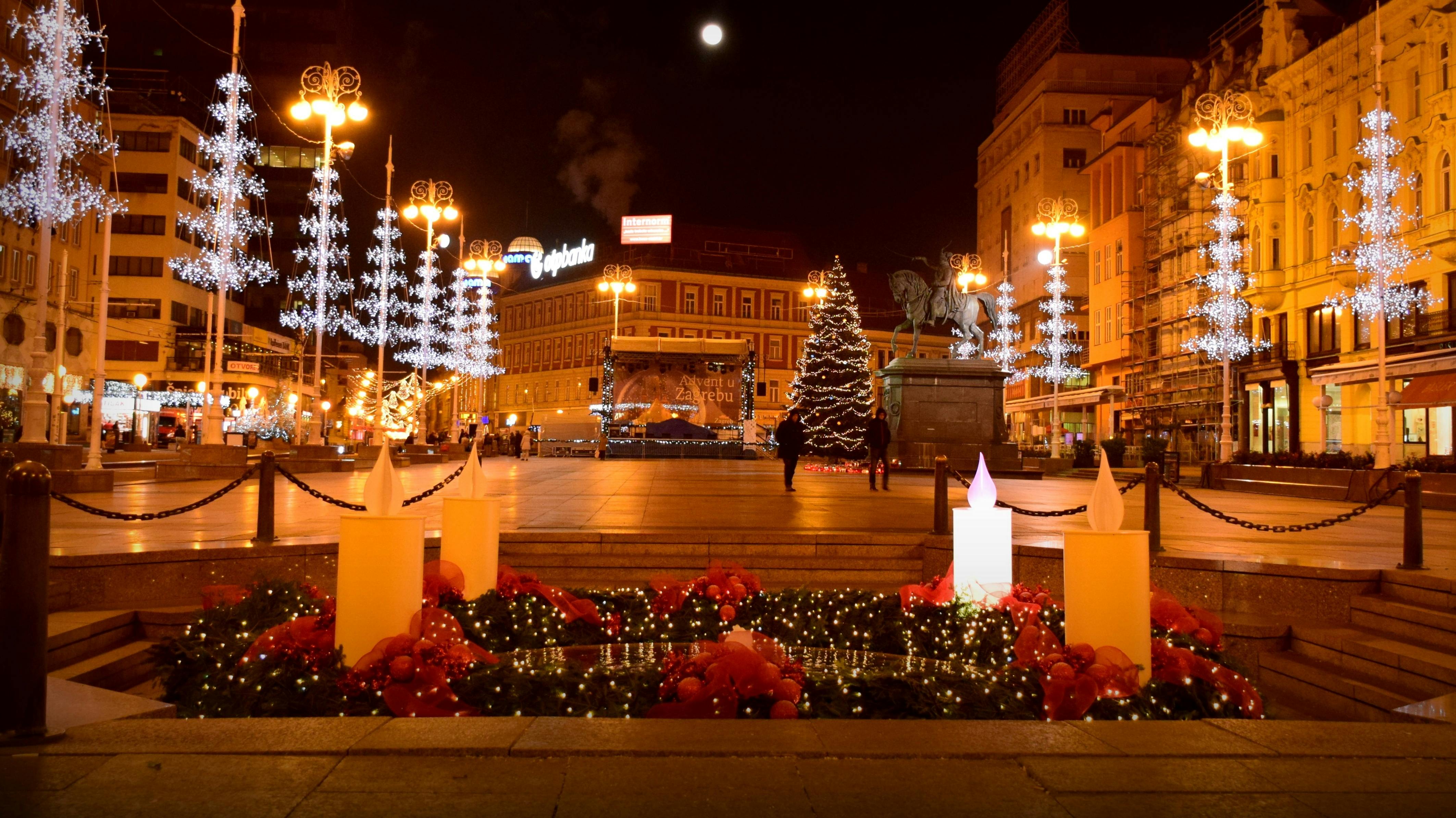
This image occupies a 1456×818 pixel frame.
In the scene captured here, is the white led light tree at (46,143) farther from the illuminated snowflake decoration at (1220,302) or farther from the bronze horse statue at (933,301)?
the illuminated snowflake decoration at (1220,302)

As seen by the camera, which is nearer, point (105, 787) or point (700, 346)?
point (105, 787)

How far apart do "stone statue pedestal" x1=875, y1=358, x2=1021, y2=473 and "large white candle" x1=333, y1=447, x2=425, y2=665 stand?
23.7 metres

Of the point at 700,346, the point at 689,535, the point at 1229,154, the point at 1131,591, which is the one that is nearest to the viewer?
the point at 1131,591

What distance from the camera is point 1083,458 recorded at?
37.7 meters

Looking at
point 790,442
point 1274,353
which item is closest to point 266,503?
point 790,442

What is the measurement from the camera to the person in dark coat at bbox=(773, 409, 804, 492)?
19.8 m

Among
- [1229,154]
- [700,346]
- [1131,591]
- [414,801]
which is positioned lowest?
[414,801]

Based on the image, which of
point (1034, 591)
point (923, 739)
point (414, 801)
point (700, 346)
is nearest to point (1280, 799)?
point (923, 739)

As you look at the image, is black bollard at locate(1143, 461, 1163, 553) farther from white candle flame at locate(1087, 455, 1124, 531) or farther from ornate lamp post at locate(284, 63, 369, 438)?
ornate lamp post at locate(284, 63, 369, 438)

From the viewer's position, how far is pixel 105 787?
11.1 feet

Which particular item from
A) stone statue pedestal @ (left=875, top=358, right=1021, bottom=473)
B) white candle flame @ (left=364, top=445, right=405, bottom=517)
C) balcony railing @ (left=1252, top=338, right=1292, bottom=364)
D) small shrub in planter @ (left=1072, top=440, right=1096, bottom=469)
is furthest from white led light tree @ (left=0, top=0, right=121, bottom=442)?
balcony railing @ (left=1252, top=338, right=1292, bottom=364)

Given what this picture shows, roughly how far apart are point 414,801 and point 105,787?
3.40ft

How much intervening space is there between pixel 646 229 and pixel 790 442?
6987 centimetres

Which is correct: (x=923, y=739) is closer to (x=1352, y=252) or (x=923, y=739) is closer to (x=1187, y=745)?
(x=1187, y=745)
